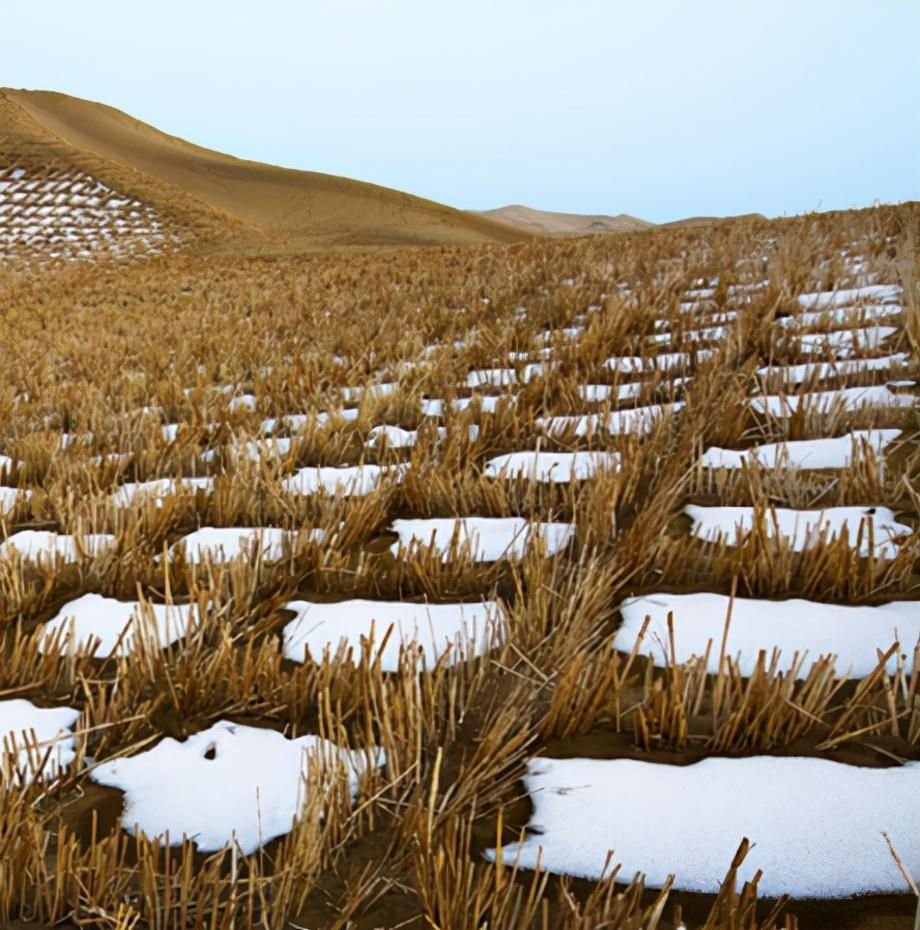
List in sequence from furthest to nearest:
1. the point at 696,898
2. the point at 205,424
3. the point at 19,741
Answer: the point at 205,424
the point at 19,741
the point at 696,898

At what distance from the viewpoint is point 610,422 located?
265 cm

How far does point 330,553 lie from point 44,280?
14.1 meters

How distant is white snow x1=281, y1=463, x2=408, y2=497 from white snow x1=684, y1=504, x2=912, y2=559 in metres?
0.88

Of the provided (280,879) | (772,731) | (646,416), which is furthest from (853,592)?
(646,416)

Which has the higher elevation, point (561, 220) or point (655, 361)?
point (561, 220)

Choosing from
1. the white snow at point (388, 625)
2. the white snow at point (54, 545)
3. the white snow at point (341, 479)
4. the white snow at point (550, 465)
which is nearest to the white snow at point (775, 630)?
the white snow at point (388, 625)

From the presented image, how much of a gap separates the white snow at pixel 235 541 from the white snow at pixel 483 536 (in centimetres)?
24

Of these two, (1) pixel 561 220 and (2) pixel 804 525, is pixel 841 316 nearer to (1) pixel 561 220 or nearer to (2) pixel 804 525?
(2) pixel 804 525

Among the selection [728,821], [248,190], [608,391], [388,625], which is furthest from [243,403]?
[248,190]

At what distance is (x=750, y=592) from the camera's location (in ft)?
5.06

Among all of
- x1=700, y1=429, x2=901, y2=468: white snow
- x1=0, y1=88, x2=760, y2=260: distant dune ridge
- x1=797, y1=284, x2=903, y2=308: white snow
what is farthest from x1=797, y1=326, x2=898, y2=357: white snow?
x1=0, y1=88, x2=760, y2=260: distant dune ridge

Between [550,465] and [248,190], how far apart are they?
3884cm

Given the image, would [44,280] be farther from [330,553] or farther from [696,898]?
[696,898]

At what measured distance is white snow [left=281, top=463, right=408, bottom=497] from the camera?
2256mm
